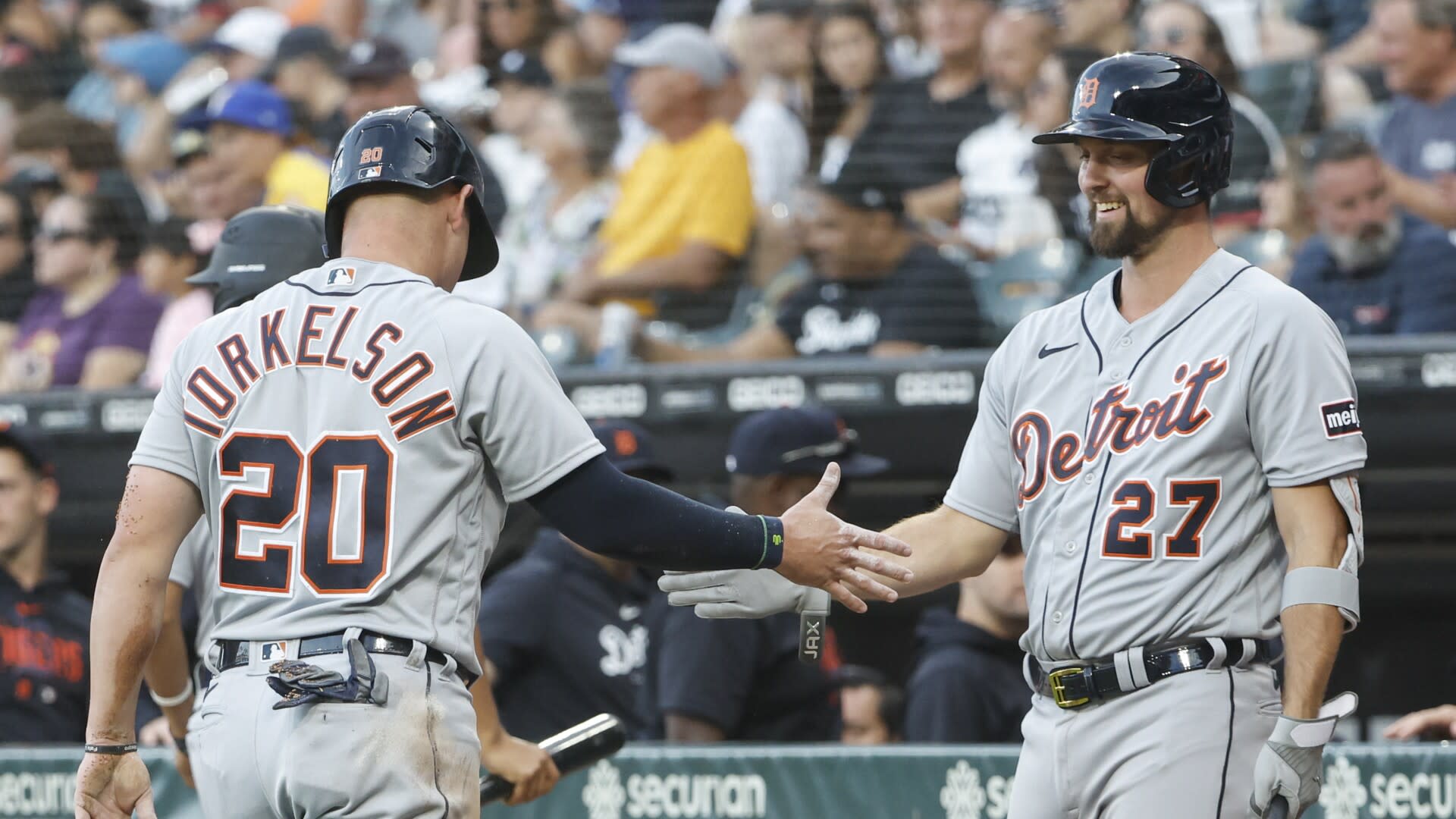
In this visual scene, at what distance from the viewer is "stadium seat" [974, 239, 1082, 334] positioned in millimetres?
6242

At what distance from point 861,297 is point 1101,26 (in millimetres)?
1411

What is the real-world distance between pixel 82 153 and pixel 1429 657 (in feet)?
19.9

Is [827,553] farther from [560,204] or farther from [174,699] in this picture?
[560,204]

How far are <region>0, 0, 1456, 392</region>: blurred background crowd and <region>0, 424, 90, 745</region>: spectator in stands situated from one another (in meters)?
1.33

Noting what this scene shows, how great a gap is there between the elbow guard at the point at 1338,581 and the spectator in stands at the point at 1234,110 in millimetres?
3239

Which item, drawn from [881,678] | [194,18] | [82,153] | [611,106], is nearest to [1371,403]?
[881,678]

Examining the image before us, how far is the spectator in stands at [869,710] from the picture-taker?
5613 millimetres

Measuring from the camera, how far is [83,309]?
7.47 meters

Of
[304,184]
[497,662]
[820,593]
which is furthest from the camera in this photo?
[304,184]

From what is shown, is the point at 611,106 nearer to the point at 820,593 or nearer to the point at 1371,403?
the point at 1371,403

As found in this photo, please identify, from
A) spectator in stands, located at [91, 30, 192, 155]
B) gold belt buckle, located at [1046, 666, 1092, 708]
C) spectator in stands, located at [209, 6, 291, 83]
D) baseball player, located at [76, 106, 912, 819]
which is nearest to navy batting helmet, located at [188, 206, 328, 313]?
baseball player, located at [76, 106, 912, 819]

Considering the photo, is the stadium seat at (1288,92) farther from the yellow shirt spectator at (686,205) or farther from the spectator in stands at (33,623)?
the spectator in stands at (33,623)

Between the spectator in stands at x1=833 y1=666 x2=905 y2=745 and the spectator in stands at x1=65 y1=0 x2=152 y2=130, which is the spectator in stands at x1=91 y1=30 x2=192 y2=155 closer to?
the spectator in stands at x1=65 y1=0 x2=152 y2=130

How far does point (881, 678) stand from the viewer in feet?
19.0
